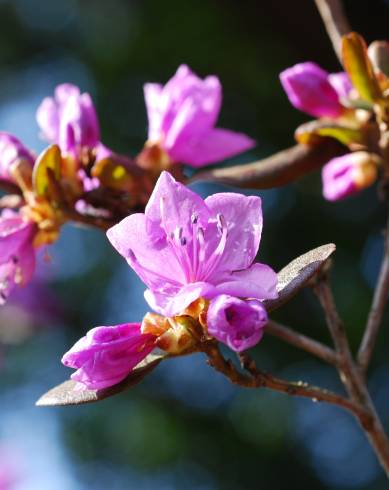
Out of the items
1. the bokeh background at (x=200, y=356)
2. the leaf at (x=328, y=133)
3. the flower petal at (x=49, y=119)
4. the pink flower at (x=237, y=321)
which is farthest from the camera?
the bokeh background at (x=200, y=356)

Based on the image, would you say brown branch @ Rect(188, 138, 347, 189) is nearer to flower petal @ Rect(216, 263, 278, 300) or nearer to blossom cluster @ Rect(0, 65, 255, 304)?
blossom cluster @ Rect(0, 65, 255, 304)

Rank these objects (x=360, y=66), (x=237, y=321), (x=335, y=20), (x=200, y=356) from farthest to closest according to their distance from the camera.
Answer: (x=200, y=356) → (x=335, y=20) → (x=360, y=66) → (x=237, y=321)

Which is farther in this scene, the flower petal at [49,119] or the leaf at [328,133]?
the flower petal at [49,119]

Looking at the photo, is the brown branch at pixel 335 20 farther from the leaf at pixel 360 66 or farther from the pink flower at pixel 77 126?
the pink flower at pixel 77 126

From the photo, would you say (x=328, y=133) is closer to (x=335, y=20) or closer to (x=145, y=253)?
(x=335, y=20)

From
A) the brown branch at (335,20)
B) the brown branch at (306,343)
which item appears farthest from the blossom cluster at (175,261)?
the brown branch at (335,20)

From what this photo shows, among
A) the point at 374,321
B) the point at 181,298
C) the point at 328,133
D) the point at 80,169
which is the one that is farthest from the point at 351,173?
the point at 181,298

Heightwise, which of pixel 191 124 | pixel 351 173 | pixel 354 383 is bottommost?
pixel 354 383
